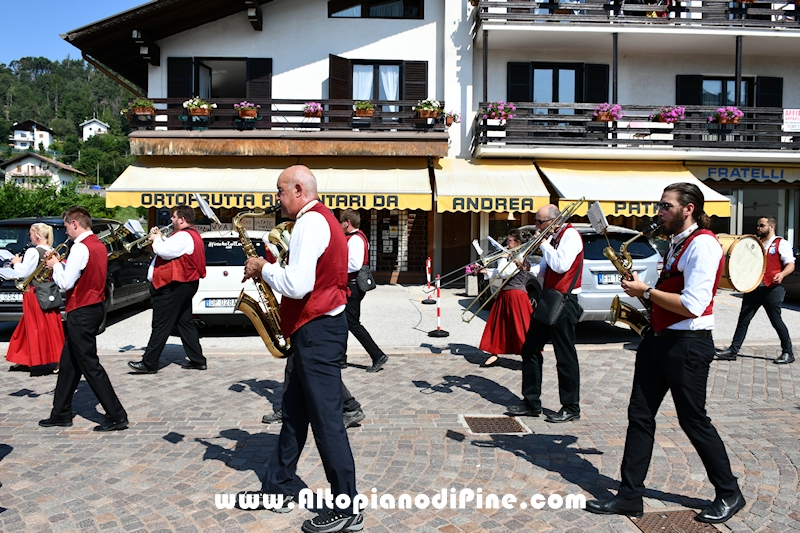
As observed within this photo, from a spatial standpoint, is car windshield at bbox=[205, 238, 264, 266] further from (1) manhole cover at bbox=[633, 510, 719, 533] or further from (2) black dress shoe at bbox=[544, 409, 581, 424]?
(1) manhole cover at bbox=[633, 510, 719, 533]

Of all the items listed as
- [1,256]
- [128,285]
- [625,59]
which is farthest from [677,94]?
[1,256]

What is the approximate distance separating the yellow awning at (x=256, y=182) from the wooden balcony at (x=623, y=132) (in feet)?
7.10

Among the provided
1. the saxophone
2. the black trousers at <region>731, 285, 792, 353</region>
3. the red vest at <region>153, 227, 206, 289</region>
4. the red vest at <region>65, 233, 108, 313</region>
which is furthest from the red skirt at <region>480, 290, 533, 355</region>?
the red vest at <region>65, 233, 108, 313</region>

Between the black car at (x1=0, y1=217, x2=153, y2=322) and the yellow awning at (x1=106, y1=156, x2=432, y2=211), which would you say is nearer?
the black car at (x1=0, y1=217, x2=153, y2=322)

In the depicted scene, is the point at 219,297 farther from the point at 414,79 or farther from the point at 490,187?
the point at 414,79

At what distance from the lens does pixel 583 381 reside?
683 centimetres

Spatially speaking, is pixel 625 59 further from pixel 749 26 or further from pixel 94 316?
pixel 94 316

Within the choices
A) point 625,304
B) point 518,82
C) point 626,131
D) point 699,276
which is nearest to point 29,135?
point 518,82

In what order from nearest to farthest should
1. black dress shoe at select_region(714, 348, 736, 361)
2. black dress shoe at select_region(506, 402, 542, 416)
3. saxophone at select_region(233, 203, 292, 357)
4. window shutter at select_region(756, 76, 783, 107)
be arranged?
saxophone at select_region(233, 203, 292, 357) → black dress shoe at select_region(506, 402, 542, 416) → black dress shoe at select_region(714, 348, 736, 361) → window shutter at select_region(756, 76, 783, 107)

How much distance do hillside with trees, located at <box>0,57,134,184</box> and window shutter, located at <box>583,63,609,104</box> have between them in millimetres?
104947

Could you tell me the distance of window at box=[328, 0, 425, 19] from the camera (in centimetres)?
1747

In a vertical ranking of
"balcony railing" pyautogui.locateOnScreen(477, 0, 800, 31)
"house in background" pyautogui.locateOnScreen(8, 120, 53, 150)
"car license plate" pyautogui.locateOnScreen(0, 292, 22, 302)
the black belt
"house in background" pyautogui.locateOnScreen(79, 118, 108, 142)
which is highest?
"house in background" pyautogui.locateOnScreen(79, 118, 108, 142)

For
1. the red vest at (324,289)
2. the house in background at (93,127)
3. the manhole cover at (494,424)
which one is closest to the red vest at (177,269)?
the manhole cover at (494,424)

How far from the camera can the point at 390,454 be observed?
15.1ft
